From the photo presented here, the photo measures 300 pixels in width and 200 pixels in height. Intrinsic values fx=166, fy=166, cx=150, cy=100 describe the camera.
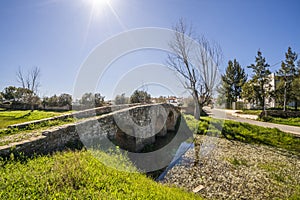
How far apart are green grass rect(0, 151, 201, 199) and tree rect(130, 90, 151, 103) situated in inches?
630

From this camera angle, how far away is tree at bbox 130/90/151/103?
20.1m

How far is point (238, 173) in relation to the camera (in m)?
6.59

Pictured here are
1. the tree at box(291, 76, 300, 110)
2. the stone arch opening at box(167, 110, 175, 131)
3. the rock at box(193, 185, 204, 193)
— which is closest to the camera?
the rock at box(193, 185, 204, 193)

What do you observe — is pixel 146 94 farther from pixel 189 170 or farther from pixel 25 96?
pixel 25 96

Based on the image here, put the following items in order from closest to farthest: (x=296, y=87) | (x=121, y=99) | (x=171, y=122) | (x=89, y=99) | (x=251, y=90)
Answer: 1. (x=171, y=122)
2. (x=296, y=87)
3. (x=89, y=99)
4. (x=121, y=99)
5. (x=251, y=90)

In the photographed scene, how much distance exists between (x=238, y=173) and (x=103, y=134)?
553 centimetres

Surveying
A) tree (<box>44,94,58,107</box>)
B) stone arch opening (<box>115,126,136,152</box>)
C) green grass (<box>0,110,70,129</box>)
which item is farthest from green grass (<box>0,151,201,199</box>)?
tree (<box>44,94,58,107</box>)

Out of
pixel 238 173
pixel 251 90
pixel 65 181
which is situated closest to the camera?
pixel 65 181

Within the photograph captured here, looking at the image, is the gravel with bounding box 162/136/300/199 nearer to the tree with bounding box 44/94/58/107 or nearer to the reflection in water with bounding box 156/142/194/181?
the reflection in water with bounding box 156/142/194/181

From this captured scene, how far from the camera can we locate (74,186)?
2.99 m

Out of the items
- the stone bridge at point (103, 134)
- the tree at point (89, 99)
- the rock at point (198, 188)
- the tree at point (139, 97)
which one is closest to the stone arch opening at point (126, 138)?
the stone bridge at point (103, 134)

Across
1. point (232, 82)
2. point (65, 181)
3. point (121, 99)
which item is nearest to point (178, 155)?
point (65, 181)

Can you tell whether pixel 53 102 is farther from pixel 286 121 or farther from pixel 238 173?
pixel 286 121

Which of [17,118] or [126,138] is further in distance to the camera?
[17,118]
